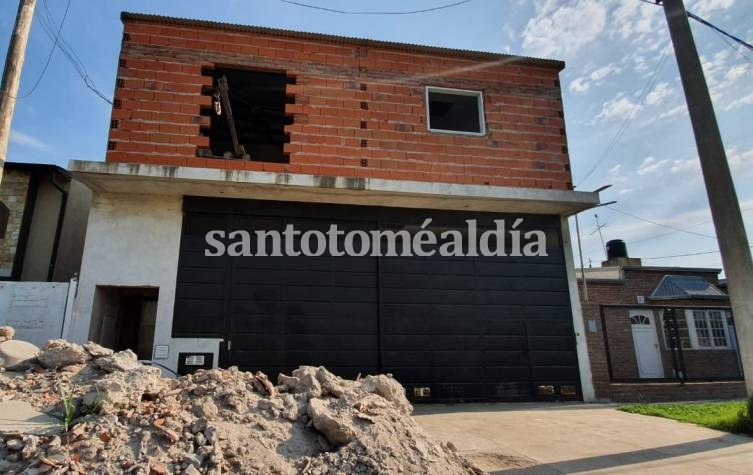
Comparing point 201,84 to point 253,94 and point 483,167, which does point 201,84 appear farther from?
point 483,167

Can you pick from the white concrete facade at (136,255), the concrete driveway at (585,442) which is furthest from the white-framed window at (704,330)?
the white concrete facade at (136,255)

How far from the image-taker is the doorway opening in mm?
7505

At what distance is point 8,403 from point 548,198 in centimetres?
809

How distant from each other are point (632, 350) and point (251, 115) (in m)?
14.1

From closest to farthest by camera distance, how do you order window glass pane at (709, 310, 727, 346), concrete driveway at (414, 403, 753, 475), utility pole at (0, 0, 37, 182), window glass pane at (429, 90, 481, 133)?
concrete driveway at (414, 403, 753, 475) → utility pole at (0, 0, 37, 182) → window glass pane at (429, 90, 481, 133) → window glass pane at (709, 310, 727, 346)

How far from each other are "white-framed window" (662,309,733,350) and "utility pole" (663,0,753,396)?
471 inches

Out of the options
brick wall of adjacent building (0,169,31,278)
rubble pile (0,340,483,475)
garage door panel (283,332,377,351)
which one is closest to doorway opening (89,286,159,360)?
brick wall of adjacent building (0,169,31,278)

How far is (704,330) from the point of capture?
53.4ft

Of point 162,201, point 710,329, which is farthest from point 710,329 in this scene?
point 162,201

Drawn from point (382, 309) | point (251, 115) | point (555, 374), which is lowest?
point (555, 374)

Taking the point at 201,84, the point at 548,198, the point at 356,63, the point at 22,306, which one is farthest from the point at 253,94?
the point at 548,198

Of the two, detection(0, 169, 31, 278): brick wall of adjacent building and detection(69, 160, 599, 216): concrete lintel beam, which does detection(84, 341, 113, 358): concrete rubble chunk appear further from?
detection(0, 169, 31, 278): brick wall of adjacent building

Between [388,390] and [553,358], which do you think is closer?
[388,390]

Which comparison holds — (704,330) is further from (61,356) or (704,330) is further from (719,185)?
(61,356)
